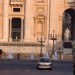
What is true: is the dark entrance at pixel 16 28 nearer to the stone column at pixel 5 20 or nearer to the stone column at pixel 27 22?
the stone column at pixel 27 22

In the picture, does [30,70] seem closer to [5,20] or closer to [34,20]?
[5,20]

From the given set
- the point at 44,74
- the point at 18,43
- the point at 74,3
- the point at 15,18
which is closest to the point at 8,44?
the point at 18,43

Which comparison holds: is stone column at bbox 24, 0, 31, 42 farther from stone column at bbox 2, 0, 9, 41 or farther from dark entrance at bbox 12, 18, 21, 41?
stone column at bbox 2, 0, 9, 41

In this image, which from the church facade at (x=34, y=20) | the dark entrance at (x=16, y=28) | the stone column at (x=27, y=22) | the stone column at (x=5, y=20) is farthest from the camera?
the dark entrance at (x=16, y=28)

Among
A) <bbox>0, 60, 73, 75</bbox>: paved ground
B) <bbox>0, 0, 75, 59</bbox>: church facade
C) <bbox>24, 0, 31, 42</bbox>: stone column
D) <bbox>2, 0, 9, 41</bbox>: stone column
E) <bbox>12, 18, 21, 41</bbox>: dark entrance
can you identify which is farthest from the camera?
<bbox>12, 18, 21, 41</bbox>: dark entrance

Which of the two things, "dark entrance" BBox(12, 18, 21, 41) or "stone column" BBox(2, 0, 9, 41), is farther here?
"dark entrance" BBox(12, 18, 21, 41)

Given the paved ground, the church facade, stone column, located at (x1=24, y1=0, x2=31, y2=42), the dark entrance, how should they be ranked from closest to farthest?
the paved ground
the church facade
stone column, located at (x1=24, y1=0, x2=31, y2=42)
the dark entrance

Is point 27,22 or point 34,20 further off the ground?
point 34,20

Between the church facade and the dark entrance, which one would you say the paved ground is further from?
the dark entrance

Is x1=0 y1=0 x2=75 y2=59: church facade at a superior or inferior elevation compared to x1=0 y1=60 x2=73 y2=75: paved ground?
superior

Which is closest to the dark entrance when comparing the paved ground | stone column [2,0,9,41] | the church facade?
the church facade

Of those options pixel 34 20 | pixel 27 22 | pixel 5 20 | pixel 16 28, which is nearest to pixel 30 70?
pixel 27 22

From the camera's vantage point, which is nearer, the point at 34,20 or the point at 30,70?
the point at 30,70

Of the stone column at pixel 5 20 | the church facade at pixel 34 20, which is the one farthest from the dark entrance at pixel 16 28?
the stone column at pixel 5 20
